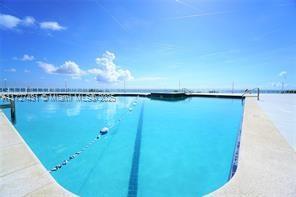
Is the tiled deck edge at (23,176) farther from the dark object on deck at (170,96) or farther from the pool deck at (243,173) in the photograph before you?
the dark object on deck at (170,96)

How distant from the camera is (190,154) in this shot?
386 cm

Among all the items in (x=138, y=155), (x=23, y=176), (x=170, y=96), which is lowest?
(x=138, y=155)

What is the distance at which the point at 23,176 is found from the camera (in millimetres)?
1573

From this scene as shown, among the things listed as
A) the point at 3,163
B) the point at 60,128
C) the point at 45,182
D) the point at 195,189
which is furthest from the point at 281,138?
the point at 60,128

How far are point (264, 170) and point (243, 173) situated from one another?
0.79 feet

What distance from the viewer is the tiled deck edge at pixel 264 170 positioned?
1301mm

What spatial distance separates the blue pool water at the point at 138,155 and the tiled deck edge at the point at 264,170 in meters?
0.96

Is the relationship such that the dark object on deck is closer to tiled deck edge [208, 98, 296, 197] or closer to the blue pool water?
the blue pool water

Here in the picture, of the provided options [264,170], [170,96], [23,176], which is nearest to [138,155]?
[23,176]

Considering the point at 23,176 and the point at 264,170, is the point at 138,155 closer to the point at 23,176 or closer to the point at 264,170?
the point at 23,176

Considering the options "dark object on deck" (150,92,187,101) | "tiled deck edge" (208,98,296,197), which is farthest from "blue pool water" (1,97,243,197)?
"dark object on deck" (150,92,187,101)

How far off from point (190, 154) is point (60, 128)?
4743mm

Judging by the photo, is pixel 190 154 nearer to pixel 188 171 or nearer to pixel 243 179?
pixel 188 171

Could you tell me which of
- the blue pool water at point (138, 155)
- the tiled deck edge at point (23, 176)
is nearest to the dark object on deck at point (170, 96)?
the blue pool water at point (138, 155)
